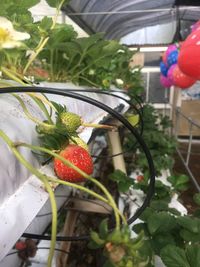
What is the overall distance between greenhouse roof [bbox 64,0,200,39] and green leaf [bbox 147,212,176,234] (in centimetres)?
137

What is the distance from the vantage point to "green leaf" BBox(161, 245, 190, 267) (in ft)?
1.72

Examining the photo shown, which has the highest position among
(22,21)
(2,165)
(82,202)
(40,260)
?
(22,21)

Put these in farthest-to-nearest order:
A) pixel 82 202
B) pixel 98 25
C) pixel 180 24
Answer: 1. pixel 180 24
2. pixel 98 25
3. pixel 82 202

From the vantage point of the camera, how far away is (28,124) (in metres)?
0.36

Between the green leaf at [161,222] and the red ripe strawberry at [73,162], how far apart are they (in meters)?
0.41

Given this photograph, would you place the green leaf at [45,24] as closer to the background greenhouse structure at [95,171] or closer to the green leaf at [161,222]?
the background greenhouse structure at [95,171]

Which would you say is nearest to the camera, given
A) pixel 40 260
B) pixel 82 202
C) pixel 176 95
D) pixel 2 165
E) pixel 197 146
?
pixel 2 165

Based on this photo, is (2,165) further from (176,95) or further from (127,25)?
(176,95)

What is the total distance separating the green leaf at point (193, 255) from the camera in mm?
497

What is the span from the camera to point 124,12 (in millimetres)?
1946

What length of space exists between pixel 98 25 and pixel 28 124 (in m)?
2.52

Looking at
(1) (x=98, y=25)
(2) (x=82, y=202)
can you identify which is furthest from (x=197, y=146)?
(2) (x=82, y=202)

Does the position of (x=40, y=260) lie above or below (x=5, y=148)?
below

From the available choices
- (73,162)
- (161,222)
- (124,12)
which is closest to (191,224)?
(161,222)
